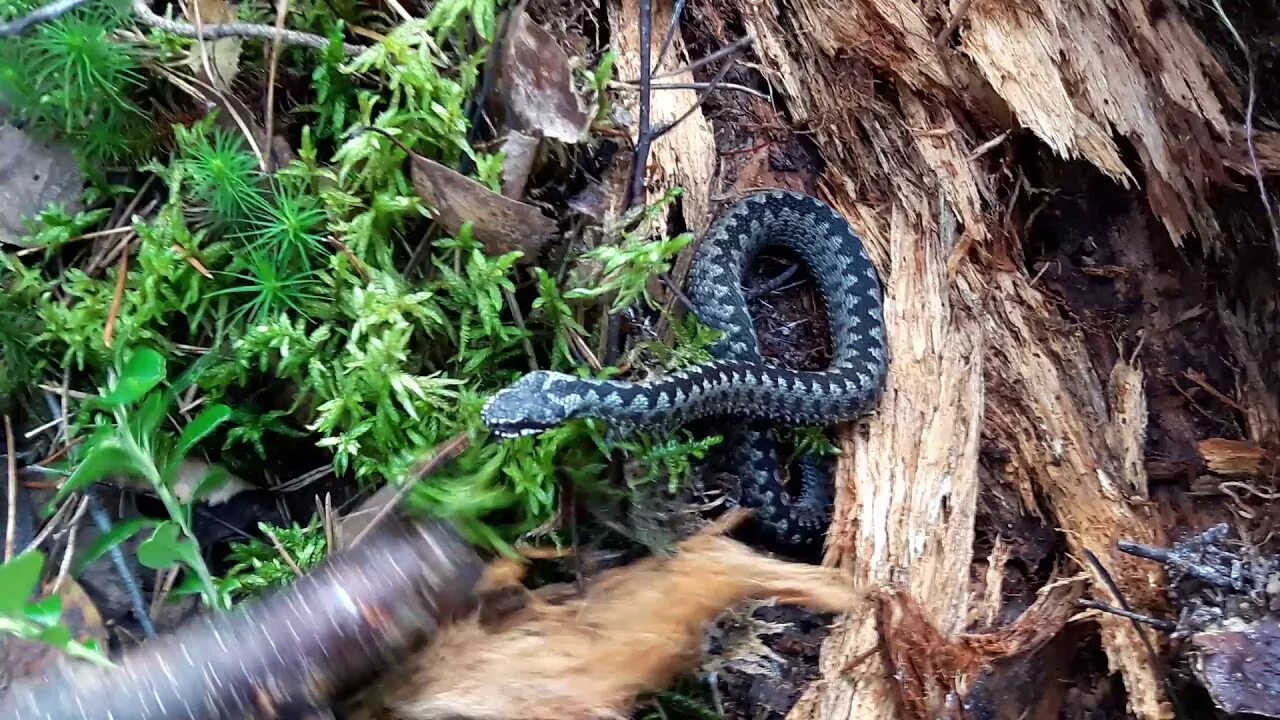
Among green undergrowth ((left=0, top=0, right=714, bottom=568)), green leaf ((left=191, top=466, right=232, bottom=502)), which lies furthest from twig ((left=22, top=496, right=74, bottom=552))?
green leaf ((left=191, top=466, right=232, bottom=502))

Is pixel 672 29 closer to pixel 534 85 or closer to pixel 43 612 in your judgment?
pixel 534 85

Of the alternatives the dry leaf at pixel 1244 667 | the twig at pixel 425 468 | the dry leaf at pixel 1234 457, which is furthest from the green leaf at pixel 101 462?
the dry leaf at pixel 1234 457

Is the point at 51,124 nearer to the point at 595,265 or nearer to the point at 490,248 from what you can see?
the point at 490,248

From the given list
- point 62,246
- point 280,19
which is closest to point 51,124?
point 62,246

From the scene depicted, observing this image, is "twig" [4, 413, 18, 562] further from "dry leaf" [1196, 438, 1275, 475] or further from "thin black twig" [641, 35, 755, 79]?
"dry leaf" [1196, 438, 1275, 475]

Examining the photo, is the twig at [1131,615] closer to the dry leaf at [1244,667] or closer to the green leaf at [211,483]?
the dry leaf at [1244,667]
